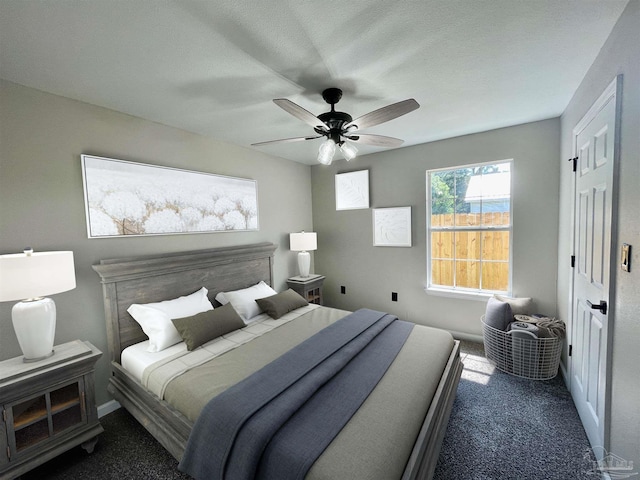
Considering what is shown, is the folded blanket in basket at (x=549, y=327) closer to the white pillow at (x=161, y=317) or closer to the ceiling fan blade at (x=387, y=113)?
the ceiling fan blade at (x=387, y=113)

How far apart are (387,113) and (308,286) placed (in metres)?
2.66

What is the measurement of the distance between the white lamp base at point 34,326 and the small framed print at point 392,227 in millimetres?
3492

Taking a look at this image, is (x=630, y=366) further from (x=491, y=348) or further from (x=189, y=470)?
(x=189, y=470)

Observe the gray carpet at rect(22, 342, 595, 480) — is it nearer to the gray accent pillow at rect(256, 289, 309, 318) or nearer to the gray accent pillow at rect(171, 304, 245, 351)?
the gray accent pillow at rect(171, 304, 245, 351)

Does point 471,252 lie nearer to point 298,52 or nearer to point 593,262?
point 593,262

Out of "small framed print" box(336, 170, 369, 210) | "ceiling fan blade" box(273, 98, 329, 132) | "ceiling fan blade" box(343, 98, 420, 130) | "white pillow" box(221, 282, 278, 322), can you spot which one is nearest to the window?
"small framed print" box(336, 170, 369, 210)

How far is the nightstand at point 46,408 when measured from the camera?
1557 mm

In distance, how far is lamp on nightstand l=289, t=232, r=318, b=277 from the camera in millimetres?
3887

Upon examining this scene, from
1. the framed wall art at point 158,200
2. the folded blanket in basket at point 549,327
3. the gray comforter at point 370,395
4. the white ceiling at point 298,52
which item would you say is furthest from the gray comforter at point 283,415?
the white ceiling at point 298,52

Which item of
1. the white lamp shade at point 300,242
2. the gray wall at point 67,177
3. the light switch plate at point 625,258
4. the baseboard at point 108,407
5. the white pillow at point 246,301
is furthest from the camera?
the white lamp shade at point 300,242

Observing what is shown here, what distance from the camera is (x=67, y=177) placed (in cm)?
210

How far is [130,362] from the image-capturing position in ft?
6.99

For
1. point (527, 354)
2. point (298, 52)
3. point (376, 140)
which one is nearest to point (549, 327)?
point (527, 354)

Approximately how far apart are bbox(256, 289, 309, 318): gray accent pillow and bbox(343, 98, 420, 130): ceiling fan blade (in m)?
1.95
